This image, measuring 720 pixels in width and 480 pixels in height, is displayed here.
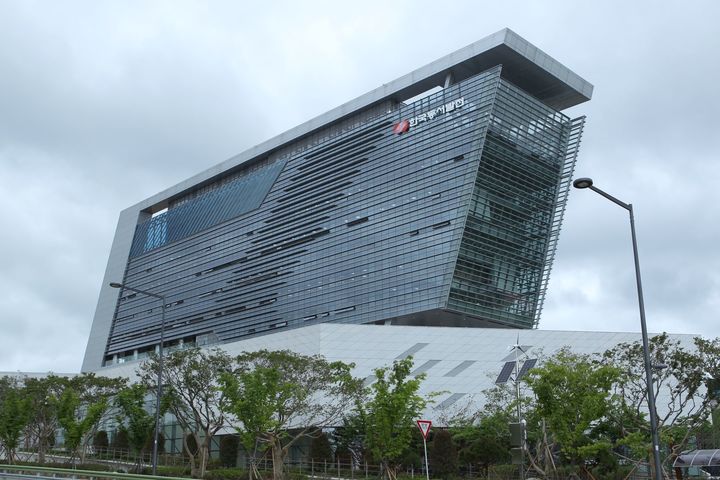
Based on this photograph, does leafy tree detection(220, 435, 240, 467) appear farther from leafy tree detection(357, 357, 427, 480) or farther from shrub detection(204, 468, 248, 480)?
leafy tree detection(357, 357, 427, 480)

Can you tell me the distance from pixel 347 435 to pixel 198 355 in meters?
12.7

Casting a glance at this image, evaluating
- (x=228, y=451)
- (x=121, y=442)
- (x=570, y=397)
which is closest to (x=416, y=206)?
(x=121, y=442)

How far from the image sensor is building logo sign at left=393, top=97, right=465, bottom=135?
98.3 meters

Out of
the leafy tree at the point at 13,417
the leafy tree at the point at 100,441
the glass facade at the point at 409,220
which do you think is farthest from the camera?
the glass facade at the point at 409,220

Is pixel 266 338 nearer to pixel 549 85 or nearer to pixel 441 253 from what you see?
pixel 441 253

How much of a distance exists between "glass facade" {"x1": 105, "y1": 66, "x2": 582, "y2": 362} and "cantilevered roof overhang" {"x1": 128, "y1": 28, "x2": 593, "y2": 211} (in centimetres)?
259

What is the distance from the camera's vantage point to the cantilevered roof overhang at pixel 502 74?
96.8 metres

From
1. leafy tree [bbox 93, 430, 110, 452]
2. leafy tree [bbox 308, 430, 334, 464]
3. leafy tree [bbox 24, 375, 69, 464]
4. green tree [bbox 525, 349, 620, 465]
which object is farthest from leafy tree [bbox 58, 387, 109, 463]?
green tree [bbox 525, 349, 620, 465]

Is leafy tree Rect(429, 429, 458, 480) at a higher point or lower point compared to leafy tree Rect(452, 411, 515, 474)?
lower

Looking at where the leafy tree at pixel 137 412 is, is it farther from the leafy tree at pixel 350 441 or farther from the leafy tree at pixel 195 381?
the leafy tree at pixel 350 441

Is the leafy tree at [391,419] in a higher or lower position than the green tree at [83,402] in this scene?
lower

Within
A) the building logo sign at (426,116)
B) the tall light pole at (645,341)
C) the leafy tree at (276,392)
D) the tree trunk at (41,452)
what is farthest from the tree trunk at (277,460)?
the building logo sign at (426,116)

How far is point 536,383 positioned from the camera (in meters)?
34.3

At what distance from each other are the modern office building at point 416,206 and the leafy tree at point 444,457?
46.2 m
